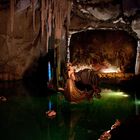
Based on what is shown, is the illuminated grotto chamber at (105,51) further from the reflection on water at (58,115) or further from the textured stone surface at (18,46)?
the reflection on water at (58,115)

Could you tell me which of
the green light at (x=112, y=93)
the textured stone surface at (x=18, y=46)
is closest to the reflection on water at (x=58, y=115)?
the green light at (x=112, y=93)

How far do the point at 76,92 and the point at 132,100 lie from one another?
2.31 meters

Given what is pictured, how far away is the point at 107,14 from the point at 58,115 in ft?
21.2

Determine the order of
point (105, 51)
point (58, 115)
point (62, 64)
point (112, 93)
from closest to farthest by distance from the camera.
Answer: point (58, 115) < point (112, 93) < point (62, 64) < point (105, 51)

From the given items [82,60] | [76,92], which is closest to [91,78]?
[76,92]

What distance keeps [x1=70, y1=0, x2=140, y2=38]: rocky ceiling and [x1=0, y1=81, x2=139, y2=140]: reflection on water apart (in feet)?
11.8

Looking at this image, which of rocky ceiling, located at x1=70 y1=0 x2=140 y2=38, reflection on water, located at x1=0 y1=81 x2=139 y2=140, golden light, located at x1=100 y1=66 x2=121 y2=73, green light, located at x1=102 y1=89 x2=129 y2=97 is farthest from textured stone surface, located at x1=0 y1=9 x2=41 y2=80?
green light, located at x1=102 y1=89 x2=129 y2=97

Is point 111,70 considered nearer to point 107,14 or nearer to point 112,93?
point 107,14

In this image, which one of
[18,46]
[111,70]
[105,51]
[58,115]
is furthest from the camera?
[105,51]

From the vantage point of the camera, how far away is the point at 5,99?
435 inches

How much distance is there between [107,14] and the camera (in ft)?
44.8

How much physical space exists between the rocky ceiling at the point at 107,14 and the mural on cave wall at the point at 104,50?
8.99 feet

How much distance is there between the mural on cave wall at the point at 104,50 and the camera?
57.3 feet

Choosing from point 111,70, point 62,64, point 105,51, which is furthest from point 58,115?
point 105,51
